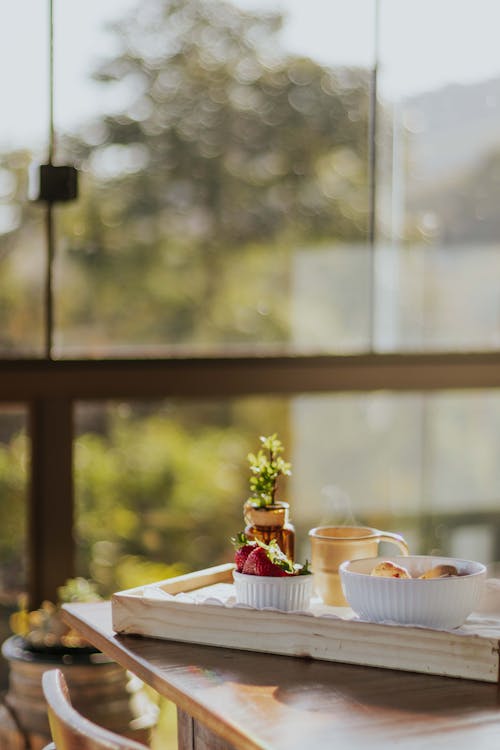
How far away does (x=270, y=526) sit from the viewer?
2.20m

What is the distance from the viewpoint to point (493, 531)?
3.88 meters

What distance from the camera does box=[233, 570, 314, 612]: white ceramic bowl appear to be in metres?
2.01

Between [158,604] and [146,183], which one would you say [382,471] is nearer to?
[146,183]

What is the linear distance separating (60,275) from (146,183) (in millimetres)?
342

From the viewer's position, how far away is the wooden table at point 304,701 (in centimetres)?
160

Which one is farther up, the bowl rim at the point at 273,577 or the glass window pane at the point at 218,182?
the glass window pane at the point at 218,182

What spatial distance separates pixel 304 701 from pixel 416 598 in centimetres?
26

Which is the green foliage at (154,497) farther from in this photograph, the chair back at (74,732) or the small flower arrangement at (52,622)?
the chair back at (74,732)

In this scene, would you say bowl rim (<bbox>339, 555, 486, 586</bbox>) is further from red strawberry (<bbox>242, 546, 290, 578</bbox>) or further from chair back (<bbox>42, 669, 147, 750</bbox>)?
chair back (<bbox>42, 669, 147, 750</bbox>)

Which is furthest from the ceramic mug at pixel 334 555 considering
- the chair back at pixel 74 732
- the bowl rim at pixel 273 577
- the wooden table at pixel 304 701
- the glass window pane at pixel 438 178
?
the glass window pane at pixel 438 178

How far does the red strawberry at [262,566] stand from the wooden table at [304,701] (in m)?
0.13

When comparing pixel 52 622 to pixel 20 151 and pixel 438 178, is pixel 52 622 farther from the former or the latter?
pixel 438 178

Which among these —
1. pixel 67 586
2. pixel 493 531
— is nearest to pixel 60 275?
pixel 67 586

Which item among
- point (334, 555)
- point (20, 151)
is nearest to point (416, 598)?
point (334, 555)
